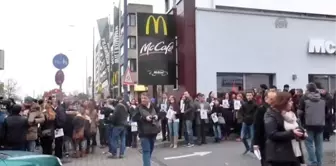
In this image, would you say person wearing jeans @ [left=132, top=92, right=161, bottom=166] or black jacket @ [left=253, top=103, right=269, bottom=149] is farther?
person wearing jeans @ [left=132, top=92, right=161, bottom=166]

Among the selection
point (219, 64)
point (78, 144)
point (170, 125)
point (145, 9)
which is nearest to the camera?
point (78, 144)

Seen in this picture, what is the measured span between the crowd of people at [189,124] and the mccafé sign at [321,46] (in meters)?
4.90

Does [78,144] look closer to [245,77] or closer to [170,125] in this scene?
[170,125]

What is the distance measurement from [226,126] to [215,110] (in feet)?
2.93

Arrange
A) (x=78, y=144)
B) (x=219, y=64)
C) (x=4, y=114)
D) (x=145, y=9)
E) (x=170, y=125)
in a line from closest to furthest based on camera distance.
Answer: (x=4, y=114) → (x=78, y=144) → (x=170, y=125) → (x=219, y=64) → (x=145, y=9)

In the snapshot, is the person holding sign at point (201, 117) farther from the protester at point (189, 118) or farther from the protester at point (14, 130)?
the protester at point (14, 130)

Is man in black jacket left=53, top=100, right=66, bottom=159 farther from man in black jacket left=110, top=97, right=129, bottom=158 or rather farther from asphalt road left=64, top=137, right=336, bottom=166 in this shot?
man in black jacket left=110, top=97, right=129, bottom=158

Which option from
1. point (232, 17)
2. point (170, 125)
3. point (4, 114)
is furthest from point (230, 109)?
point (4, 114)

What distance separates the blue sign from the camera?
48.4 ft

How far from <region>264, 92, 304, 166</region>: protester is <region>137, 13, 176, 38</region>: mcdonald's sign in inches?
511

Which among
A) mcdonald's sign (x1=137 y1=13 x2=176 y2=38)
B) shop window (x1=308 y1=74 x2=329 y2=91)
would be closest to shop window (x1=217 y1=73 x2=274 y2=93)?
shop window (x1=308 y1=74 x2=329 y2=91)

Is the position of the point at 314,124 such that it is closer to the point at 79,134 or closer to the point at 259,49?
the point at 79,134

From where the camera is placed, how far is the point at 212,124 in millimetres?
15477

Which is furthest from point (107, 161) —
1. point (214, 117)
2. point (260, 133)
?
point (260, 133)
